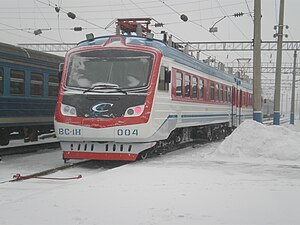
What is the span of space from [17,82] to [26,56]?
987 millimetres

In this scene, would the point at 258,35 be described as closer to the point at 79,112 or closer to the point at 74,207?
the point at 79,112

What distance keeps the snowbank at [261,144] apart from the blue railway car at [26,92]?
6381 millimetres

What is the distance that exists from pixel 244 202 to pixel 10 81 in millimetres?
9224

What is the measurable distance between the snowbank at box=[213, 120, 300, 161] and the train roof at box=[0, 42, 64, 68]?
6786 millimetres

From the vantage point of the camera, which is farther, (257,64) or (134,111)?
(257,64)

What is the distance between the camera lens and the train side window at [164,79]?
1062 centimetres

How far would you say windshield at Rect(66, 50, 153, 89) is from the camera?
10352 mm

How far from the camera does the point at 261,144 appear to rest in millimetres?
10914

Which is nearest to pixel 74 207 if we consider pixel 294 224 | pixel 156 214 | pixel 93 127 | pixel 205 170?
pixel 156 214

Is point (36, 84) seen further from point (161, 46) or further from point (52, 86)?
point (161, 46)

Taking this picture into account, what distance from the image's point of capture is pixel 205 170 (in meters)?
8.67

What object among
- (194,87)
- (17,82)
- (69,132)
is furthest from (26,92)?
(194,87)

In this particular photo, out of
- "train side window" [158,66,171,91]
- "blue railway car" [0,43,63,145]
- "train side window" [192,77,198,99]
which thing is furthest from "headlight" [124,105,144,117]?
"blue railway car" [0,43,63,145]

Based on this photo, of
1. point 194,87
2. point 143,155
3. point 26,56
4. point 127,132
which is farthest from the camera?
point 194,87
